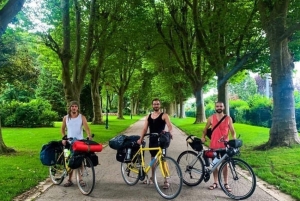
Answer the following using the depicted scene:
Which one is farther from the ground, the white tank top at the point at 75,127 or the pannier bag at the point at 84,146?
the white tank top at the point at 75,127

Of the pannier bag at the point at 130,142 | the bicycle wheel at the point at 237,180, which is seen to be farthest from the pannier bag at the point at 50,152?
the bicycle wheel at the point at 237,180

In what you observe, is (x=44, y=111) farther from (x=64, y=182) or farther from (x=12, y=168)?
(x=64, y=182)

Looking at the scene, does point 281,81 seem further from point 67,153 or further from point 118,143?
point 67,153

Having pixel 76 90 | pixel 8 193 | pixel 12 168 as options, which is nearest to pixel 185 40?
pixel 76 90

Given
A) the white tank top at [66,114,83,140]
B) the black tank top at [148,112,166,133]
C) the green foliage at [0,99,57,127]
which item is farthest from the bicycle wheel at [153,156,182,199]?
the green foliage at [0,99,57,127]

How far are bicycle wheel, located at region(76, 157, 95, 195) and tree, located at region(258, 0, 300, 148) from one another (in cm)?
786

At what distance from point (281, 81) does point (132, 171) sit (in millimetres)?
7506

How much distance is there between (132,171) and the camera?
7812 mm

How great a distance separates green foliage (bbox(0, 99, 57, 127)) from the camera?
2994 centimetres

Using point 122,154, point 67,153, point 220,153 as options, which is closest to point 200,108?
point 122,154

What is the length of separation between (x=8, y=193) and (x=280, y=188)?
5.55m

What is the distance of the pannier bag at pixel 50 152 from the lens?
304 inches

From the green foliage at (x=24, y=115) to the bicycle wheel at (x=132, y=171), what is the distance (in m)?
23.9

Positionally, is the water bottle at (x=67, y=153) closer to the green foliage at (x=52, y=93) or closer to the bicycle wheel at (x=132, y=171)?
the bicycle wheel at (x=132, y=171)
